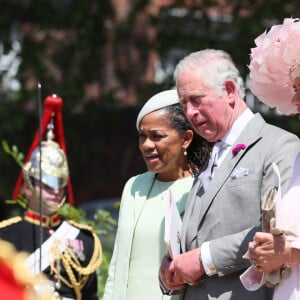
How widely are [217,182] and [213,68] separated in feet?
1.53

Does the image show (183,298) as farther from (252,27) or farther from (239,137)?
(252,27)

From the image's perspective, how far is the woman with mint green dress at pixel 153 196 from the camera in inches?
175

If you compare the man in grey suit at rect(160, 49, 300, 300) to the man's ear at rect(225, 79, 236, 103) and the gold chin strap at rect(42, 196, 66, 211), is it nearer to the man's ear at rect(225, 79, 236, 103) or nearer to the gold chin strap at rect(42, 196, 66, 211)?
the man's ear at rect(225, 79, 236, 103)

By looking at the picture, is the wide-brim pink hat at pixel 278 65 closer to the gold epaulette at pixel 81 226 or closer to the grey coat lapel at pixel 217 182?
the grey coat lapel at pixel 217 182

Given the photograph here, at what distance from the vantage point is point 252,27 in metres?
11.8

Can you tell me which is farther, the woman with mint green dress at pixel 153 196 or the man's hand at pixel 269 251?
the woman with mint green dress at pixel 153 196

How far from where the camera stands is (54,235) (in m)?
5.75

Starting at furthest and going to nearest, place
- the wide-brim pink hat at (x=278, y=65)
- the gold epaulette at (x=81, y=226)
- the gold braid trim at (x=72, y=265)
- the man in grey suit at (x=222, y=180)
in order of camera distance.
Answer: the gold epaulette at (x=81, y=226)
the gold braid trim at (x=72, y=265)
the man in grey suit at (x=222, y=180)
the wide-brim pink hat at (x=278, y=65)

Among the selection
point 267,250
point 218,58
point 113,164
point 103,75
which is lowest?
point 113,164

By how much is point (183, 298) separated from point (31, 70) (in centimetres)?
915

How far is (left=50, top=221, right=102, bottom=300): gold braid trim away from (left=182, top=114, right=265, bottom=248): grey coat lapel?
1.74 meters

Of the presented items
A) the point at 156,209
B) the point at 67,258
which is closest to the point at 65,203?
the point at 67,258

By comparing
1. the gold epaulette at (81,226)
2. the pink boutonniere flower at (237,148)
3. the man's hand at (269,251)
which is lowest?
the gold epaulette at (81,226)

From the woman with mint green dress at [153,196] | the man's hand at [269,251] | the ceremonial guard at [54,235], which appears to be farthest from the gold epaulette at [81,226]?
the man's hand at [269,251]
